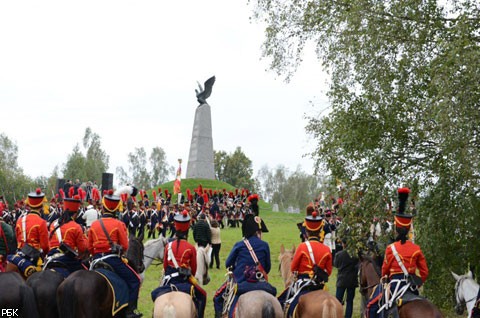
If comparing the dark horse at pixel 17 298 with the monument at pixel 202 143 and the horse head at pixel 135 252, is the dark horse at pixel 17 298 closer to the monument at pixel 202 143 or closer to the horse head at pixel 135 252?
the horse head at pixel 135 252

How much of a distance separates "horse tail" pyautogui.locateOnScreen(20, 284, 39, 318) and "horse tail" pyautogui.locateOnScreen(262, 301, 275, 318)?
3.01 metres

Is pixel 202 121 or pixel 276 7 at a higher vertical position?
pixel 202 121

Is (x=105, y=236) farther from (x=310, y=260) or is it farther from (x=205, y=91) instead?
(x=205, y=91)

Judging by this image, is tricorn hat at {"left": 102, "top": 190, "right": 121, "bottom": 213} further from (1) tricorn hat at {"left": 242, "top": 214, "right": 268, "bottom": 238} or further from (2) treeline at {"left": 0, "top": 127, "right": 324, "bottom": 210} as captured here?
(2) treeline at {"left": 0, "top": 127, "right": 324, "bottom": 210}

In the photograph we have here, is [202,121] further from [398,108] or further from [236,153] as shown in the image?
[398,108]

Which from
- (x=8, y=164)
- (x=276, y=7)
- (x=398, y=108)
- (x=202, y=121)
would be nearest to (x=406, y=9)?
(x=398, y=108)

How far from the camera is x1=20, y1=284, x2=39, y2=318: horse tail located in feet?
27.1

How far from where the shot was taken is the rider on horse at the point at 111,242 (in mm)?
9438

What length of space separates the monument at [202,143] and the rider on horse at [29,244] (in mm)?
54212

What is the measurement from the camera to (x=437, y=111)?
38.0ft

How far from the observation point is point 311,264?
922 cm

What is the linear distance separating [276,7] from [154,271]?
10.2 m

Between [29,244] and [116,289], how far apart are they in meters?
1.71

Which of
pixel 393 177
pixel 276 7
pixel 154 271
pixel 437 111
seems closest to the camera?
pixel 437 111
